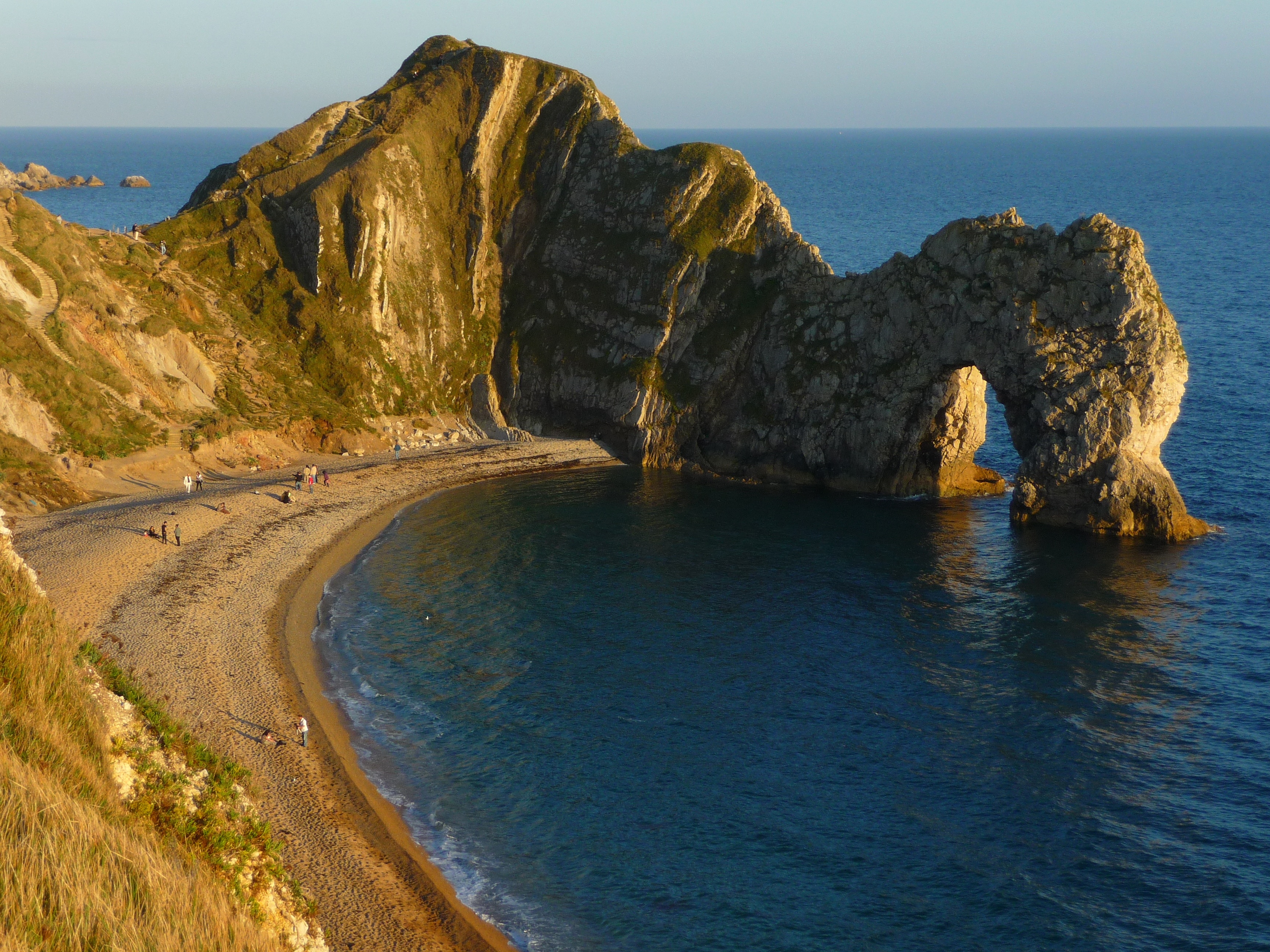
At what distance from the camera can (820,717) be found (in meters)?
47.8

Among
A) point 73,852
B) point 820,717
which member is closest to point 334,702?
point 820,717

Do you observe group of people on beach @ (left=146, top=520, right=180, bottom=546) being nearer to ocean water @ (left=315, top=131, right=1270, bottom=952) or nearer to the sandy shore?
the sandy shore

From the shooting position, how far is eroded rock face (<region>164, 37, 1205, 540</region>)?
7281 centimetres

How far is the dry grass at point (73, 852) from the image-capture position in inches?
637

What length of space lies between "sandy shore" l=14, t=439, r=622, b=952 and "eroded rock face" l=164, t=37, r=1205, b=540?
13.7 m

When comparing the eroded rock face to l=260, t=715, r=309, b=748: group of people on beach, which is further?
the eroded rock face

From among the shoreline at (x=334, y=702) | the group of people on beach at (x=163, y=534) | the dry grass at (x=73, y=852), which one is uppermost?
the dry grass at (x=73, y=852)

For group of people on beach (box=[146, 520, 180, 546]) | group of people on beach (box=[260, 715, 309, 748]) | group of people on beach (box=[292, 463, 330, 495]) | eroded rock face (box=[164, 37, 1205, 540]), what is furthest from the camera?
group of people on beach (box=[292, 463, 330, 495])

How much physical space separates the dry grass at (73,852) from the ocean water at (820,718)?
1660 cm

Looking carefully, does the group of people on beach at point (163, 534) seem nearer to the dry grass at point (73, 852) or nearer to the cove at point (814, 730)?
the cove at point (814, 730)

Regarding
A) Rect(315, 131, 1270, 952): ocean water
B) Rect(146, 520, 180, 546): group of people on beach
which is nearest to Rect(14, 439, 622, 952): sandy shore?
Rect(146, 520, 180, 546): group of people on beach

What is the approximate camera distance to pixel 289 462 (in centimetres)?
8288

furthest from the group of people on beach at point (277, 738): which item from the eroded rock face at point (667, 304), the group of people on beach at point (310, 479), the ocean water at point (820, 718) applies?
the eroded rock face at point (667, 304)

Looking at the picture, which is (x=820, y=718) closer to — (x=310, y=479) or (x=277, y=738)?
(x=277, y=738)
